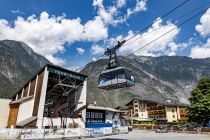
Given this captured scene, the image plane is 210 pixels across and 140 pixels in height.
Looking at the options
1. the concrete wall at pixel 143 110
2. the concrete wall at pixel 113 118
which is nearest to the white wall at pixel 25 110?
the concrete wall at pixel 113 118

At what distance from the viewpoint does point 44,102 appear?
37000 millimetres

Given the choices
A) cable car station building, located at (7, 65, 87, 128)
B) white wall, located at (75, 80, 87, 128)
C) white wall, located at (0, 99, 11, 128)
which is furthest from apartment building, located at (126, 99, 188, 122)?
white wall, located at (0, 99, 11, 128)

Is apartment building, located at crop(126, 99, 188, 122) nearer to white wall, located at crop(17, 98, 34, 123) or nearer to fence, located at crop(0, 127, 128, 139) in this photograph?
fence, located at crop(0, 127, 128, 139)

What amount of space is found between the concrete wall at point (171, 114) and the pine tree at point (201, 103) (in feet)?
101

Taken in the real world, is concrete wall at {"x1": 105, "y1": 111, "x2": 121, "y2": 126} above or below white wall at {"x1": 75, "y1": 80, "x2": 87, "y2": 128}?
below

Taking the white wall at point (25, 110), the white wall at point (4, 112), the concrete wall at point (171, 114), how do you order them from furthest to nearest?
the concrete wall at point (171, 114), the white wall at point (4, 112), the white wall at point (25, 110)

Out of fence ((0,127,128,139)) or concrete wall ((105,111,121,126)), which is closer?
fence ((0,127,128,139))

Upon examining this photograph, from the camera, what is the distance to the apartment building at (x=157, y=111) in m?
82.9

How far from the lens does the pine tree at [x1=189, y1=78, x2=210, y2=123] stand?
47.8 meters

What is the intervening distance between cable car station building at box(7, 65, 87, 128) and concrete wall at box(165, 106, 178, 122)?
49.0 metres

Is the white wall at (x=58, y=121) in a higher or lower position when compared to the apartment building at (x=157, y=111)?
lower

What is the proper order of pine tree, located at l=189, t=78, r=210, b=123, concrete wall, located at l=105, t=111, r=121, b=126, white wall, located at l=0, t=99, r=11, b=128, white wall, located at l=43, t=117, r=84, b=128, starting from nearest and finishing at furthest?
1. white wall, located at l=43, t=117, r=84, b=128
2. white wall, located at l=0, t=99, r=11, b=128
3. pine tree, located at l=189, t=78, r=210, b=123
4. concrete wall, located at l=105, t=111, r=121, b=126

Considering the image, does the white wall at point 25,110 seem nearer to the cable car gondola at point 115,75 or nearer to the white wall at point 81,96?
the white wall at point 81,96

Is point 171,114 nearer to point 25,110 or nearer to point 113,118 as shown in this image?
point 113,118
